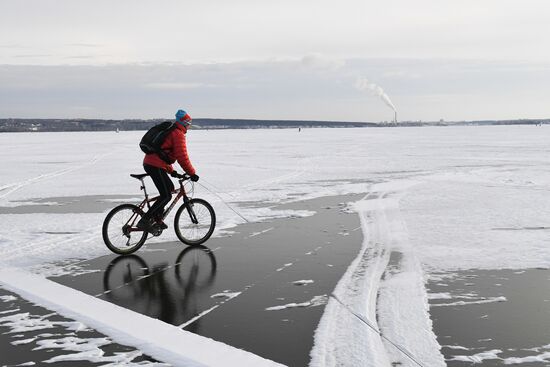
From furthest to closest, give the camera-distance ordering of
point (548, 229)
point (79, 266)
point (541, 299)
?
point (548, 229), point (79, 266), point (541, 299)

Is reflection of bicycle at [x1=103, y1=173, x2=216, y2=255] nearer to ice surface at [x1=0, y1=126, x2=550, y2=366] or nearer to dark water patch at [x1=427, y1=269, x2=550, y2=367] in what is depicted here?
ice surface at [x1=0, y1=126, x2=550, y2=366]

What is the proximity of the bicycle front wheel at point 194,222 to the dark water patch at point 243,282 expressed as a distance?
8.2 inches

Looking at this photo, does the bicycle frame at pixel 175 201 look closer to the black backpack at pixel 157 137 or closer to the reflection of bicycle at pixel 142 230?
the reflection of bicycle at pixel 142 230

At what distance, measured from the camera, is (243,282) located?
7.25 m

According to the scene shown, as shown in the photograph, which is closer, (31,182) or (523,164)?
(31,182)

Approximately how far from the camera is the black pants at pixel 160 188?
9078 millimetres

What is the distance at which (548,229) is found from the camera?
34.4 feet

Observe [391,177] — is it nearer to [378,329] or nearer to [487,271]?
[487,271]

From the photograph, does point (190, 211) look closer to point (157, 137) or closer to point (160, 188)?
point (160, 188)

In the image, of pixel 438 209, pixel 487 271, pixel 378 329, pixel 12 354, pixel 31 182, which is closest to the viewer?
pixel 12 354

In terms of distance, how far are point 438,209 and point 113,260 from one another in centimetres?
772

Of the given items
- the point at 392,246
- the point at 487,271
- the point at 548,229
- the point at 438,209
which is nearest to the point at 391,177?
the point at 438,209

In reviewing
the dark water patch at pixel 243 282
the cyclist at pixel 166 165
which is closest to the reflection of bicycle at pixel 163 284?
the dark water patch at pixel 243 282

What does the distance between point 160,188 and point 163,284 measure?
2.30m
